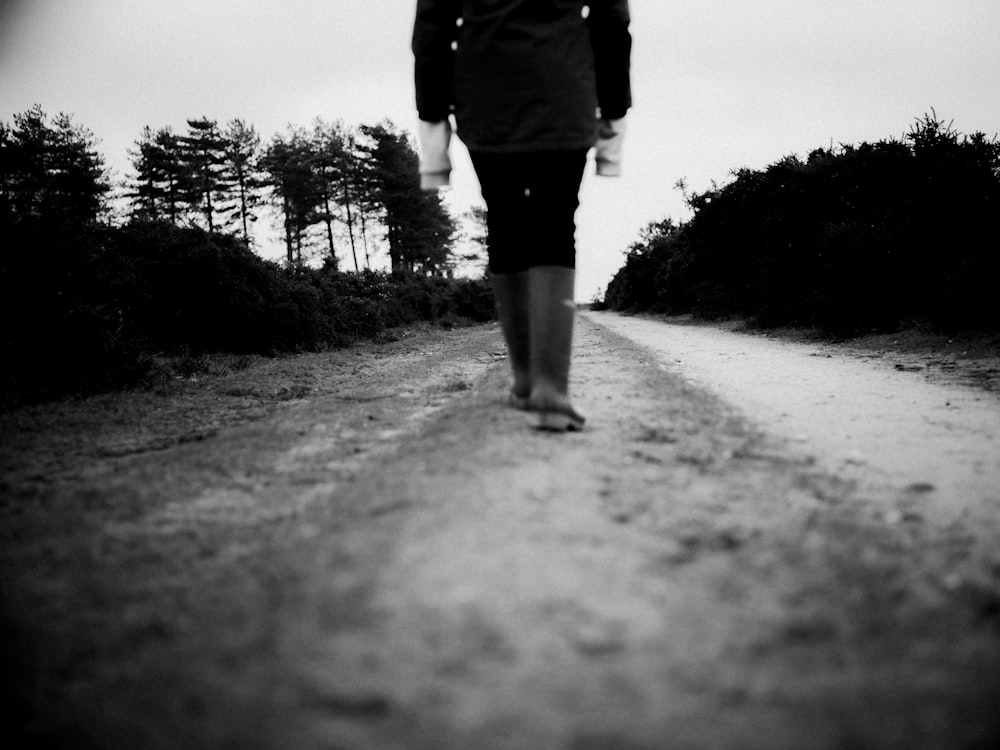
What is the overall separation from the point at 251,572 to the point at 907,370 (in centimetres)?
608

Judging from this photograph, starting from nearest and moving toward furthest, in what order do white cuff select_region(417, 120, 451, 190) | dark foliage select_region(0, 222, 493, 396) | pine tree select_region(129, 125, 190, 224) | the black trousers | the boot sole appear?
1. the boot sole
2. the black trousers
3. white cuff select_region(417, 120, 451, 190)
4. dark foliage select_region(0, 222, 493, 396)
5. pine tree select_region(129, 125, 190, 224)

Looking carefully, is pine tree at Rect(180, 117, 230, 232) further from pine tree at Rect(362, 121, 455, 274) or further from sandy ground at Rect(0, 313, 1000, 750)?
sandy ground at Rect(0, 313, 1000, 750)

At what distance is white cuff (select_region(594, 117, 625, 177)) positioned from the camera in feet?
8.35

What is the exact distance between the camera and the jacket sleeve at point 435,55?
2.31m

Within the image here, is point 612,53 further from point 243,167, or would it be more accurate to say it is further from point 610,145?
point 243,167

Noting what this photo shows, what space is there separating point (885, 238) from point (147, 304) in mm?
11389

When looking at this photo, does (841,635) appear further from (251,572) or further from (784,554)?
(251,572)

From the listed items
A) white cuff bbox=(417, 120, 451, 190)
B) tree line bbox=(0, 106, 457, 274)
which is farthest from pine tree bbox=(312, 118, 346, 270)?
white cuff bbox=(417, 120, 451, 190)

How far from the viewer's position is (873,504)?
1558 millimetres

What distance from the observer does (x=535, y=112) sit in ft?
7.14

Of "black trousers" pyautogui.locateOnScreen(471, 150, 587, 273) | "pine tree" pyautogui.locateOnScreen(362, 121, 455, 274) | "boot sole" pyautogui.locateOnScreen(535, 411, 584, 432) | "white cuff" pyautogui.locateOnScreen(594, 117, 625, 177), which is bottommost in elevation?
"boot sole" pyautogui.locateOnScreen(535, 411, 584, 432)

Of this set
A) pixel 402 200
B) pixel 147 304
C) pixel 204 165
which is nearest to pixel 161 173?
pixel 204 165

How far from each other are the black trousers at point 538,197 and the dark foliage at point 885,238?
7303 millimetres

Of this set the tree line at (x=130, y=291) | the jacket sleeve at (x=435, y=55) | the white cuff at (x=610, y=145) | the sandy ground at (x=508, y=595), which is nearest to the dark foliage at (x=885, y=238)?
the white cuff at (x=610, y=145)
